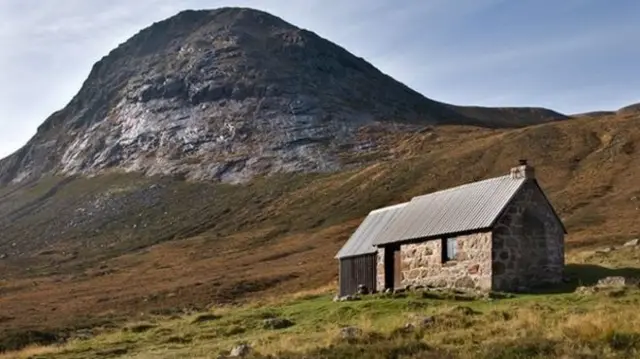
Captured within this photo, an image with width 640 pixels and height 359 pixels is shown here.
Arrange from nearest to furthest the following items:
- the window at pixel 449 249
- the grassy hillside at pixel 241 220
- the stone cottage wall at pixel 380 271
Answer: the window at pixel 449 249, the stone cottage wall at pixel 380 271, the grassy hillside at pixel 241 220

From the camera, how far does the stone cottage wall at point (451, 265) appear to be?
124 feet

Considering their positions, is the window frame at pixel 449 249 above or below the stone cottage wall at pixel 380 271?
above

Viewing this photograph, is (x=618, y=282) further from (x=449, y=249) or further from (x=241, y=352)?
(x=241, y=352)

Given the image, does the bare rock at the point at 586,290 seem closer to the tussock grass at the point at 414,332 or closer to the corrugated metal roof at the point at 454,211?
the tussock grass at the point at 414,332

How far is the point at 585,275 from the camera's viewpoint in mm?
38969

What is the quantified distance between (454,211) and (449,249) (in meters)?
2.11

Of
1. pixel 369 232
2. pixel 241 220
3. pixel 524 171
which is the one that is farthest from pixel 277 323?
pixel 241 220

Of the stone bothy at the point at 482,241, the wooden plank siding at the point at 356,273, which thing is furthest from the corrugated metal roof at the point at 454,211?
the wooden plank siding at the point at 356,273

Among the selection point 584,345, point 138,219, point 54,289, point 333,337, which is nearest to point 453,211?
point 333,337

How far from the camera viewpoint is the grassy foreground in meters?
17.9

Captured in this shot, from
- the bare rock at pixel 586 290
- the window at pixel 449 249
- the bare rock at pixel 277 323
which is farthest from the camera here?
the window at pixel 449 249

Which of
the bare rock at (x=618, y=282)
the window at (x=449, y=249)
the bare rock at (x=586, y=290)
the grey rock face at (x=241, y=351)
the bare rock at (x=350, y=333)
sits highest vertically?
the window at (x=449, y=249)

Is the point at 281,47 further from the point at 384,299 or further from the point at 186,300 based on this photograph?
the point at 384,299

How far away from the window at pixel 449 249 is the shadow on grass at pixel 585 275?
436 centimetres
